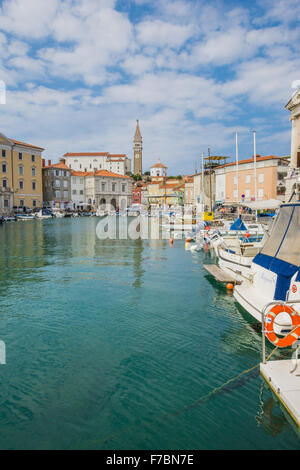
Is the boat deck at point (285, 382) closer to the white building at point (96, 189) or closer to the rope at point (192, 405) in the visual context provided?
the rope at point (192, 405)

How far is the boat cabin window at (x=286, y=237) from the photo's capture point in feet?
26.0

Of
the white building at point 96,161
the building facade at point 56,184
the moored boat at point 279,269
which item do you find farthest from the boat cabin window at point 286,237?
the white building at point 96,161

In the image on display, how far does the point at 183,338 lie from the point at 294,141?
2653cm

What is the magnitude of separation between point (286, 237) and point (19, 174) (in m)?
71.9

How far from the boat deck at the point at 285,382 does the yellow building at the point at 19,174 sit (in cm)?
6747

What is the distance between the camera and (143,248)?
25828mm

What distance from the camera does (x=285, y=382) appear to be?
5445mm

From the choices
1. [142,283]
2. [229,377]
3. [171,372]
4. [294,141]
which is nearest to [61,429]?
[171,372]

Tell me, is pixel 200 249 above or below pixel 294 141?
below

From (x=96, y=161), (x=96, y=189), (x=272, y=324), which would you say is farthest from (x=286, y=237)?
(x=96, y=161)

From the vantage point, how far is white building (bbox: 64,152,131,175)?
121 metres

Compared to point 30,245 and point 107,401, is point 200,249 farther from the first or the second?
point 107,401

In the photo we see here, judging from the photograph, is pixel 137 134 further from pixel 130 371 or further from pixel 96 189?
pixel 130 371

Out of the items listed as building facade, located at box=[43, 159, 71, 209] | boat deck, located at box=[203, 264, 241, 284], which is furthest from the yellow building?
boat deck, located at box=[203, 264, 241, 284]
